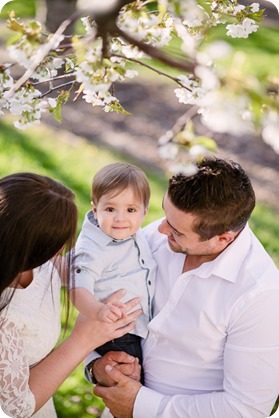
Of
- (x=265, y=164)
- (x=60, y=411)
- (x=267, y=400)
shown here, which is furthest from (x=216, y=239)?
(x=265, y=164)

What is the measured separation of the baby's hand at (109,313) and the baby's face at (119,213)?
0.23 meters

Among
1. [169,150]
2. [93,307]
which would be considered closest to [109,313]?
[93,307]

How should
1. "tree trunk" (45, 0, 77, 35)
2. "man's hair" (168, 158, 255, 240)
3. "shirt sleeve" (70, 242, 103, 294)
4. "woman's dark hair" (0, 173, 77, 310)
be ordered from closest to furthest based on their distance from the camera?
1. "woman's dark hair" (0, 173, 77, 310)
2. "man's hair" (168, 158, 255, 240)
3. "shirt sleeve" (70, 242, 103, 294)
4. "tree trunk" (45, 0, 77, 35)

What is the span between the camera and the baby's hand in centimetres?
212

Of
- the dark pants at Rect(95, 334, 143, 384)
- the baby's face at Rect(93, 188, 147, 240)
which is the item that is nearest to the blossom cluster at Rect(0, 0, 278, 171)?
the baby's face at Rect(93, 188, 147, 240)

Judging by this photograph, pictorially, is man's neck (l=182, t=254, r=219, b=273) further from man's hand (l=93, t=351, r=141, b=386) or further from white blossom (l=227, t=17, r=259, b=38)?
white blossom (l=227, t=17, r=259, b=38)

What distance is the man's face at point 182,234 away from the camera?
2105 mm

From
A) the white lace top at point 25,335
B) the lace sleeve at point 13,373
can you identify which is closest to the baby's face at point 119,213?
the white lace top at point 25,335

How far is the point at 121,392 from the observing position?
87.7 inches

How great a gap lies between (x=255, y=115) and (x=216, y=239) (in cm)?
92

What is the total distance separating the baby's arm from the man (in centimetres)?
17

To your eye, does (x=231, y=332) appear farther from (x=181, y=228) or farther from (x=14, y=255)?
(x=14, y=255)

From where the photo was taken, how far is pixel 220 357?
2176 millimetres

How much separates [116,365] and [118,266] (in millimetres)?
295
